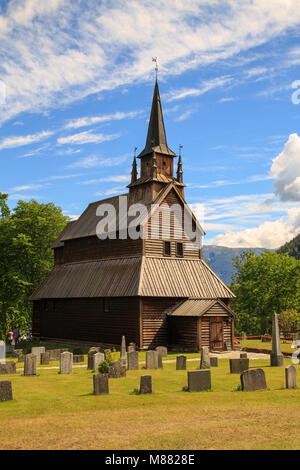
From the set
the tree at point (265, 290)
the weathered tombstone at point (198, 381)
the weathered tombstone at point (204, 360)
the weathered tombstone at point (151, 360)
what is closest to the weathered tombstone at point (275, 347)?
the weathered tombstone at point (204, 360)

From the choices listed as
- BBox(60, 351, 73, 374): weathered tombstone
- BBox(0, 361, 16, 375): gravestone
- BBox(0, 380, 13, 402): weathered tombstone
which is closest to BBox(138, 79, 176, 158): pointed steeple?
BBox(60, 351, 73, 374): weathered tombstone

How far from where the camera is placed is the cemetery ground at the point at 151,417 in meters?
10.6

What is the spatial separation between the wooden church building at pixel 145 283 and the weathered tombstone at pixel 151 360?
10237 mm

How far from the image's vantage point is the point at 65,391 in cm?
1852

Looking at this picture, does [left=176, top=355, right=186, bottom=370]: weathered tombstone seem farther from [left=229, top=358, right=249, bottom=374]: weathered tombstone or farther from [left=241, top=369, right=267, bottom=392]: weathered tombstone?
[left=241, top=369, right=267, bottom=392]: weathered tombstone

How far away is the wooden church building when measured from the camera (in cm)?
3609

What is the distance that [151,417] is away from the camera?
13.2m

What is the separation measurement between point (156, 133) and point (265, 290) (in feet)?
110

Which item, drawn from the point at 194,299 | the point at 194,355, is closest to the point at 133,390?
the point at 194,355

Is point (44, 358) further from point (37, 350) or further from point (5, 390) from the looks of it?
point (5, 390)

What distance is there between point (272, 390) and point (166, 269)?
2193 centimetres

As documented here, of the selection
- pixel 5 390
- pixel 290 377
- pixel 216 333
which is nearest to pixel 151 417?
pixel 5 390
